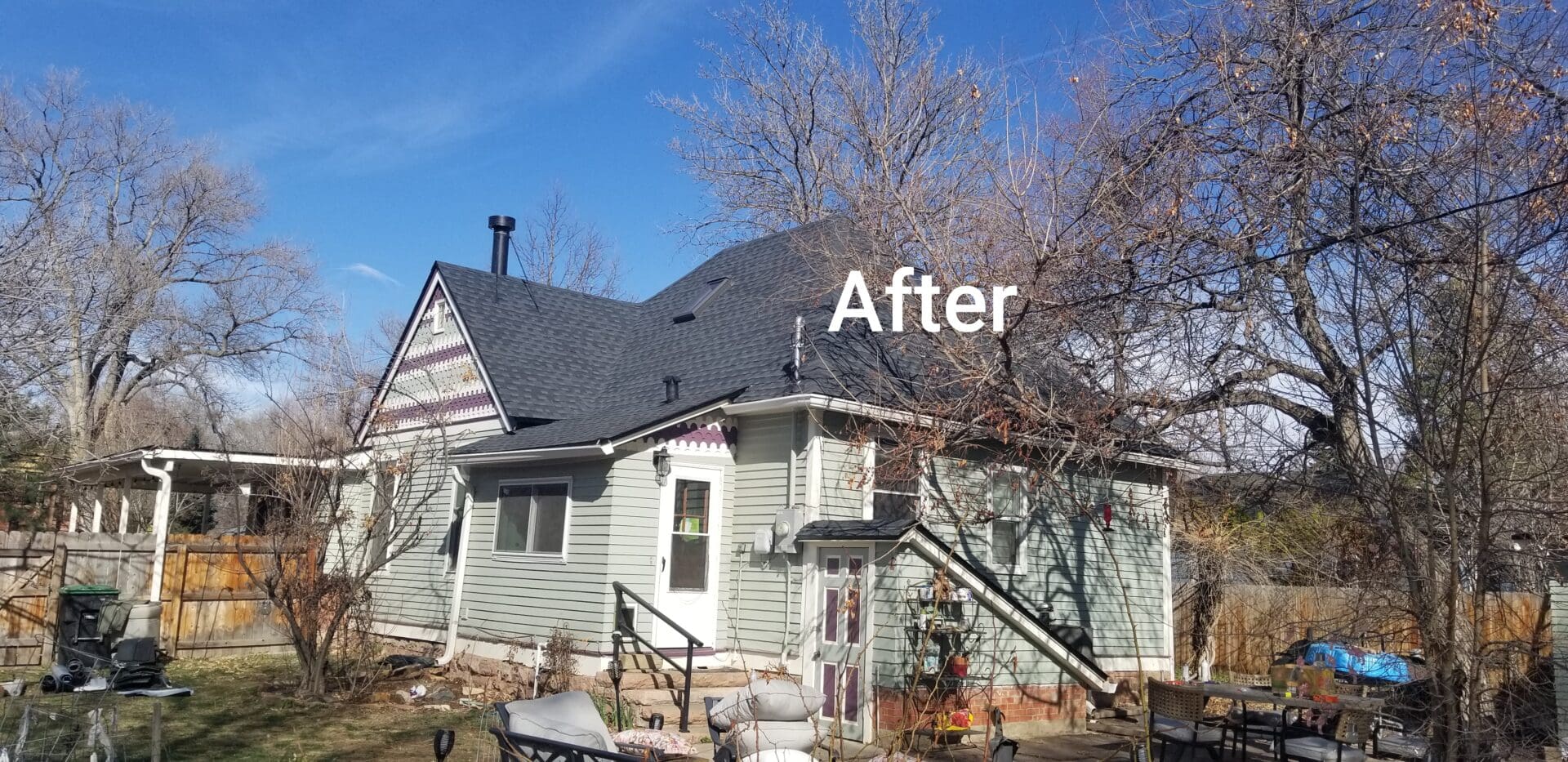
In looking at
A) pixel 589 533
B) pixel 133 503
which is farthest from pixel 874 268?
pixel 133 503

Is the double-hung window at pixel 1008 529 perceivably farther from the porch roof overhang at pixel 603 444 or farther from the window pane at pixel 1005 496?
the porch roof overhang at pixel 603 444

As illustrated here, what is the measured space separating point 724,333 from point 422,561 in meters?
5.23

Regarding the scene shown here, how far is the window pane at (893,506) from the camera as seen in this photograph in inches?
510

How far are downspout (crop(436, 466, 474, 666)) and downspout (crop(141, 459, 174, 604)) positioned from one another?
363 centimetres

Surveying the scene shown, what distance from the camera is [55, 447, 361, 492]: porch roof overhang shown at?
49.9 feet

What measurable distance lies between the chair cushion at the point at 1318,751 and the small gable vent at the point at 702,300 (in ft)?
32.8

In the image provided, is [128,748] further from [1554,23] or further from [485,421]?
[1554,23]

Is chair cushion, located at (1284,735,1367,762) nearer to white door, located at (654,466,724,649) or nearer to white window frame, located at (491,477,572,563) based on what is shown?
white door, located at (654,466,724,649)

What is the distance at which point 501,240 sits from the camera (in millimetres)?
19406

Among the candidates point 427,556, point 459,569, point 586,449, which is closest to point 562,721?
point 586,449

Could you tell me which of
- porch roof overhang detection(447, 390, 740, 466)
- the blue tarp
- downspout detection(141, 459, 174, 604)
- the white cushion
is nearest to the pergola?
downspout detection(141, 459, 174, 604)

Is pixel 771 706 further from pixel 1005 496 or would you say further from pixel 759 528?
pixel 1005 496

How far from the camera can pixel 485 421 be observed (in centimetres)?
1579

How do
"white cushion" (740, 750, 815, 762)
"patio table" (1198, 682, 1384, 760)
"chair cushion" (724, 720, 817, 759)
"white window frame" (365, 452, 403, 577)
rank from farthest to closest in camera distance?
"white window frame" (365, 452, 403, 577), "patio table" (1198, 682, 1384, 760), "chair cushion" (724, 720, 817, 759), "white cushion" (740, 750, 815, 762)
